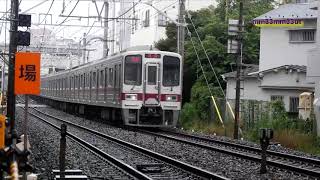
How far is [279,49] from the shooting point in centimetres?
3056

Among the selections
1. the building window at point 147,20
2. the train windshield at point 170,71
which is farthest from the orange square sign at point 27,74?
the building window at point 147,20

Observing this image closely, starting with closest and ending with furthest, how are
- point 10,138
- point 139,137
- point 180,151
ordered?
point 10,138 → point 180,151 → point 139,137

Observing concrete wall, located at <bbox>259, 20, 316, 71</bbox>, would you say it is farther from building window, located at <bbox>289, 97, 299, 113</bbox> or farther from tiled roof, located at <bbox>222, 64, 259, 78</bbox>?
building window, located at <bbox>289, 97, 299, 113</bbox>

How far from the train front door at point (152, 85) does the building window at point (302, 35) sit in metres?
10.1

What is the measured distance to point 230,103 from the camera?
27484 mm

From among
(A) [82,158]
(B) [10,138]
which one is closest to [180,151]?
(A) [82,158]

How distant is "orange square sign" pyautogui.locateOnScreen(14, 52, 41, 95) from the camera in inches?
381

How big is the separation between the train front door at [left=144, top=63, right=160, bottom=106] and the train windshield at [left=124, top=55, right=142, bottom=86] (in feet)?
1.06

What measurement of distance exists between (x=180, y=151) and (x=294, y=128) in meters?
7.38

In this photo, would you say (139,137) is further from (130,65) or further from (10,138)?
(10,138)

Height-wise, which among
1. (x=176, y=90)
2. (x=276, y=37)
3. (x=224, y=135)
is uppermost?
(x=276, y=37)

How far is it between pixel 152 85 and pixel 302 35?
35.0 feet

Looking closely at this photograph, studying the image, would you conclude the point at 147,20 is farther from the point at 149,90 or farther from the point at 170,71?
the point at 149,90

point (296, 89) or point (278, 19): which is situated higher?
point (278, 19)
